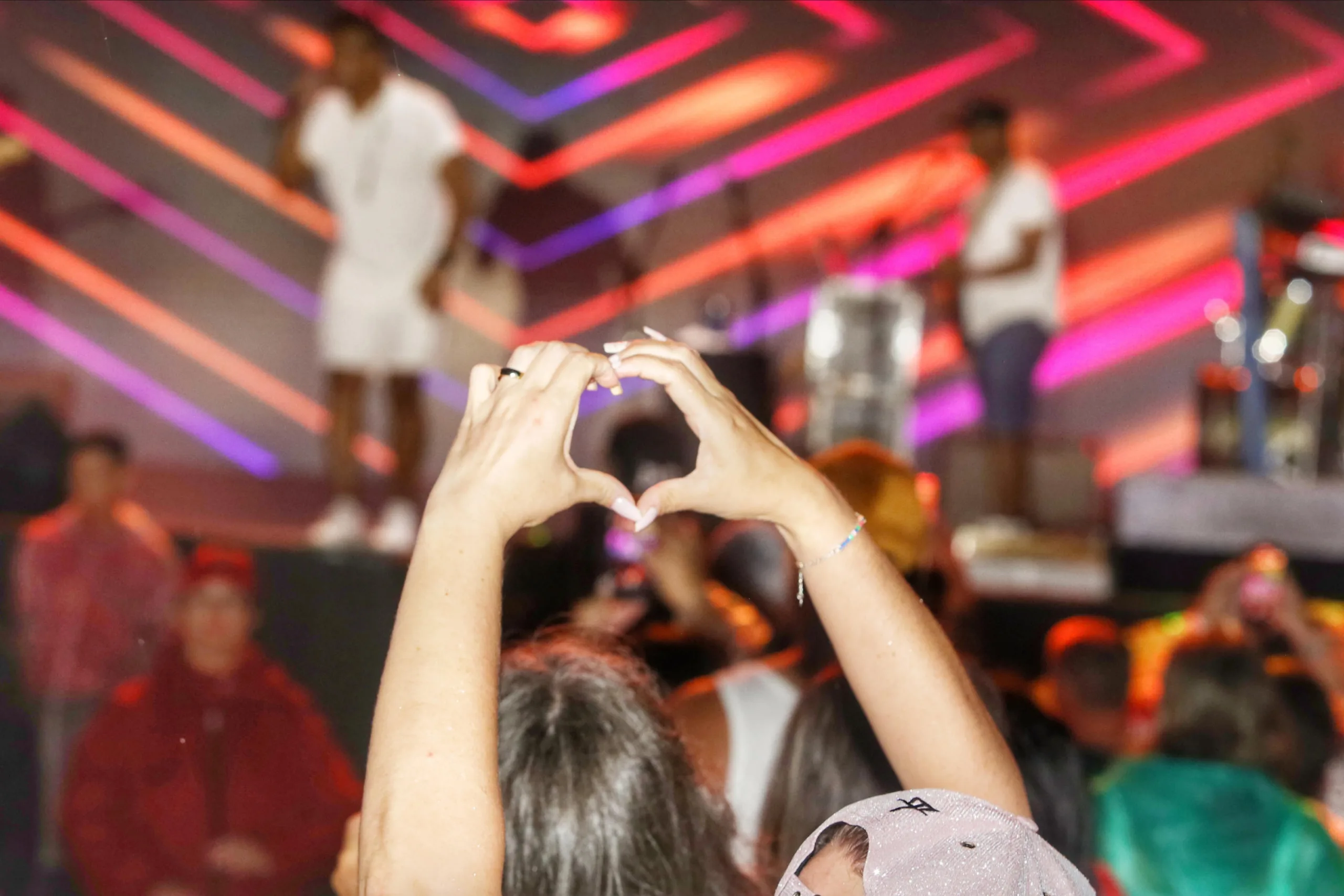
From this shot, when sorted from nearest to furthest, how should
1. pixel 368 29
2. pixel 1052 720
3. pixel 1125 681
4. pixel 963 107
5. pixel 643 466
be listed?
pixel 1052 720 → pixel 1125 681 → pixel 643 466 → pixel 368 29 → pixel 963 107

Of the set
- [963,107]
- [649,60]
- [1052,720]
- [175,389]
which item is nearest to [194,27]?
[175,389]

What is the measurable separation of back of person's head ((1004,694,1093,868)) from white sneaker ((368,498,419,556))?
2.38m

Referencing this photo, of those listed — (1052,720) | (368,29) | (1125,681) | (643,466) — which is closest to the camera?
(1052,720)

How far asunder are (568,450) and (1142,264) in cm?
554

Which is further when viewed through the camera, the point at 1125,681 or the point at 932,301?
the point at 932,301

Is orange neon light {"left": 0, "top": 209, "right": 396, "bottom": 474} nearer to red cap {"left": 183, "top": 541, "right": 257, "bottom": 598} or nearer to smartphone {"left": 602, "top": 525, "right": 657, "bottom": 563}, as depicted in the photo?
red cap {"left": 183, "top": 541, "right": 257, "bottom": 598}

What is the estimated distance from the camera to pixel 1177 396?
5922mm

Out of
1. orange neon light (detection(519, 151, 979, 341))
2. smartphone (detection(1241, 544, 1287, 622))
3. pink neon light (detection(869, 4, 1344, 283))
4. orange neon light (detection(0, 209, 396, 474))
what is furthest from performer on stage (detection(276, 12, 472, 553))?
pink neon light (detection(869, 4, 1344, 283))

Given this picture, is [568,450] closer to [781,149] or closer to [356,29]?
[356,29]

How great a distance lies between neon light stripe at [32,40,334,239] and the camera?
18.6 ft

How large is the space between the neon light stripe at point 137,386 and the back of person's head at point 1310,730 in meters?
4.55

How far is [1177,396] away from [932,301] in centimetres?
118

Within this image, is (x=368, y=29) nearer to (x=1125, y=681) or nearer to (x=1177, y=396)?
(x=1125, y=681)

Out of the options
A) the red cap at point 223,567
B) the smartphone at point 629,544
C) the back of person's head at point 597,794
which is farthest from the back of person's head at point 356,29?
the back of person's head at point 597,794
